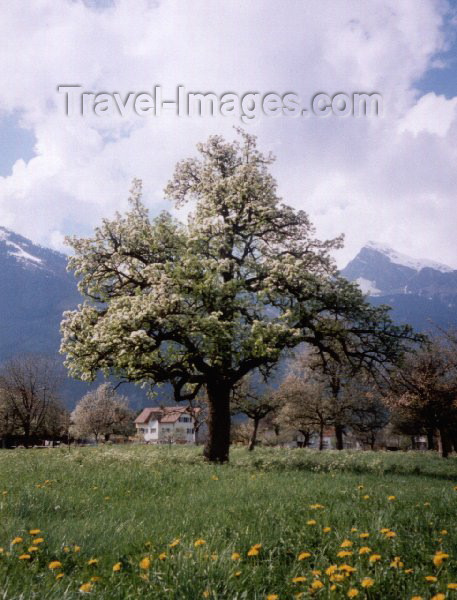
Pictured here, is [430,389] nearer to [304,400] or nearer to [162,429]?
[304,400]

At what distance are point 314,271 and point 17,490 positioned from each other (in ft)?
52.1

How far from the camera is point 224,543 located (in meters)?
5.53

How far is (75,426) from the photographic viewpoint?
289 feet

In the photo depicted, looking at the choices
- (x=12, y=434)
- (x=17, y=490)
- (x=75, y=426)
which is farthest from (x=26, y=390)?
(x=17, y=490)

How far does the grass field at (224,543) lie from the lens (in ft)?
14.1

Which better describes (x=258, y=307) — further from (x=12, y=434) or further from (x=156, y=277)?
(x=12, y=434)

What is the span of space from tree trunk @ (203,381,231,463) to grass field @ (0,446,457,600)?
403 inches

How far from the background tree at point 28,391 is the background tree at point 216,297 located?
47069 mm

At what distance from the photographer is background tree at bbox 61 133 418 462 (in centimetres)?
1731

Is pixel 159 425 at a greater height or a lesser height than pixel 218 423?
lesser

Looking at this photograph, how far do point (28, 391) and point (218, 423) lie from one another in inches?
2088

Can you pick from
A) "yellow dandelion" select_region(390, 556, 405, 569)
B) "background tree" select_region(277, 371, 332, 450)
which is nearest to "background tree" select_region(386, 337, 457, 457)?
"background tree" select_region(277, 371, 332, 450)

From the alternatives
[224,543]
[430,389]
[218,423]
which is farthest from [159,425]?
[224,543]

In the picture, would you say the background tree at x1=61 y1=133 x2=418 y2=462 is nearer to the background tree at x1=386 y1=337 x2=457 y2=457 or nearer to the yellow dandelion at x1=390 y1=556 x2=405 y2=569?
the yellow dandelion at x1=390 y1=556 x2=405 y2=569
